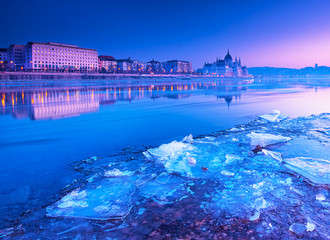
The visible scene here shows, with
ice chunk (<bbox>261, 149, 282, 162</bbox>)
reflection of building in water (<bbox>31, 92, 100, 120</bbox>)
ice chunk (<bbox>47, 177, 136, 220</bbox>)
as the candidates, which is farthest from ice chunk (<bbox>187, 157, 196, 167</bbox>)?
reflection of building in water (<bbox>31, 92, 100, 120</bbox>)

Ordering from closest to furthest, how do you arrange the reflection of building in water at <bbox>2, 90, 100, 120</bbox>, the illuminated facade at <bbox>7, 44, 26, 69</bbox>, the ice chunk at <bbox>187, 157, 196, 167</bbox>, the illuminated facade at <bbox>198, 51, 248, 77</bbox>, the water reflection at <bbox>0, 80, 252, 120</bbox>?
the ice chunk at <bbox>187, 157, 196, 167</bbox> → the reflection of building in water at <bbox>2, 90, 100, 120</bbox> → the water reflection at <bbox>0, 80, 252, 120</bbox> → the illuminated facade at <bbox>7, 44, 26, 69</bbox> → the illuminated facade at <bbox>198, 51, 248, 77</bbox>

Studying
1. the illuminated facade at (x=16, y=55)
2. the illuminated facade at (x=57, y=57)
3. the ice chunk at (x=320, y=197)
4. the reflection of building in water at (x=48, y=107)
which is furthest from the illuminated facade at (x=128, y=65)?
the ice chunk at (x=320, y=197)

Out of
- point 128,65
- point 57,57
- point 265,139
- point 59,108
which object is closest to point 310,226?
point 265,139

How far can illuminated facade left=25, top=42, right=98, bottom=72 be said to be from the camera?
337 feet

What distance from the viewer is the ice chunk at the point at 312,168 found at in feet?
13.2

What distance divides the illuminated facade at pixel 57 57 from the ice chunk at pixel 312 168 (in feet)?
310

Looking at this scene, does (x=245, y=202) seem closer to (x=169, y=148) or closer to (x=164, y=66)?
Answer: (x=169, y=148)

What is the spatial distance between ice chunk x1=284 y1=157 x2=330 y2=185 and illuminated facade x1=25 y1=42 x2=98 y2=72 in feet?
310

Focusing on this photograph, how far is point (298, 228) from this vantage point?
107 inches

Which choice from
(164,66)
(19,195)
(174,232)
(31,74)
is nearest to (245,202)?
(174,232)

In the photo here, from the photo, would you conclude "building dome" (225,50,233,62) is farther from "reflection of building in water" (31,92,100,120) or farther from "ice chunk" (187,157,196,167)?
"ice chunk" (187,157,196,167)

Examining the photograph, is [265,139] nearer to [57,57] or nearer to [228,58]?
[57,57]

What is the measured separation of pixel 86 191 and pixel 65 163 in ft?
5.12

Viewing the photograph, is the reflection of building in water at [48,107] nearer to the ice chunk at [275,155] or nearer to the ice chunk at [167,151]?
the ice chunk at [167,151]
